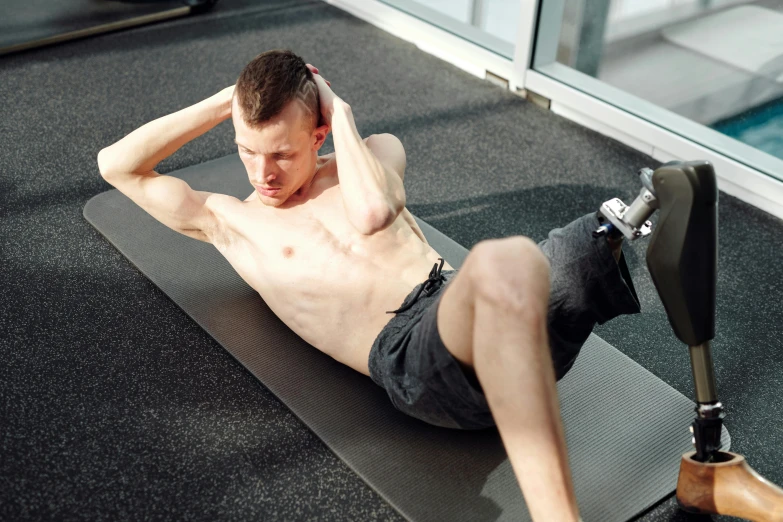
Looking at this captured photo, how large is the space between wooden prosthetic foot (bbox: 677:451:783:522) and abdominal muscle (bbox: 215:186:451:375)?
2.22 feet

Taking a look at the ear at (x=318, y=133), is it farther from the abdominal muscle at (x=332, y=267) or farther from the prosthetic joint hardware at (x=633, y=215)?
the prosthetic joint hardware at (x=633, y=215)

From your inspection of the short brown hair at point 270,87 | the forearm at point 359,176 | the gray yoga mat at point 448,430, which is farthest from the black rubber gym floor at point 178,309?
the short brown hair at point 270,87

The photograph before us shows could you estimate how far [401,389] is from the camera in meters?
1.64

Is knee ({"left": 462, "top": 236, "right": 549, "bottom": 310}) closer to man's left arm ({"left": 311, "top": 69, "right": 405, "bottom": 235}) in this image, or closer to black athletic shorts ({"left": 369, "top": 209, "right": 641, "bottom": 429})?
black athletic shorts ({"left": 369, "top": 209, "right": 641, "bottom": 429})

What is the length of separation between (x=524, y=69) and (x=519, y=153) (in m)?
0.49

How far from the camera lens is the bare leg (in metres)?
1.30

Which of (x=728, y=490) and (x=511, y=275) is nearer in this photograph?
(x=511, y=275)

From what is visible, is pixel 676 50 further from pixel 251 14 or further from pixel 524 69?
pixel 251 14

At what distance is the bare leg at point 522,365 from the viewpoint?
4.25ft

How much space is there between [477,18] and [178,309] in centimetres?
228

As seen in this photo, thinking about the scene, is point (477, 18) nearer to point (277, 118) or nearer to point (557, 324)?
point (277, 118)

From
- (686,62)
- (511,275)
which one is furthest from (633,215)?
(686,62)

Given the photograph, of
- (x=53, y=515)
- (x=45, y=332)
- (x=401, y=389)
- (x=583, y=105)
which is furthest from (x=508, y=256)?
(x=583, y=105)

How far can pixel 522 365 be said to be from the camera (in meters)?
1.30
